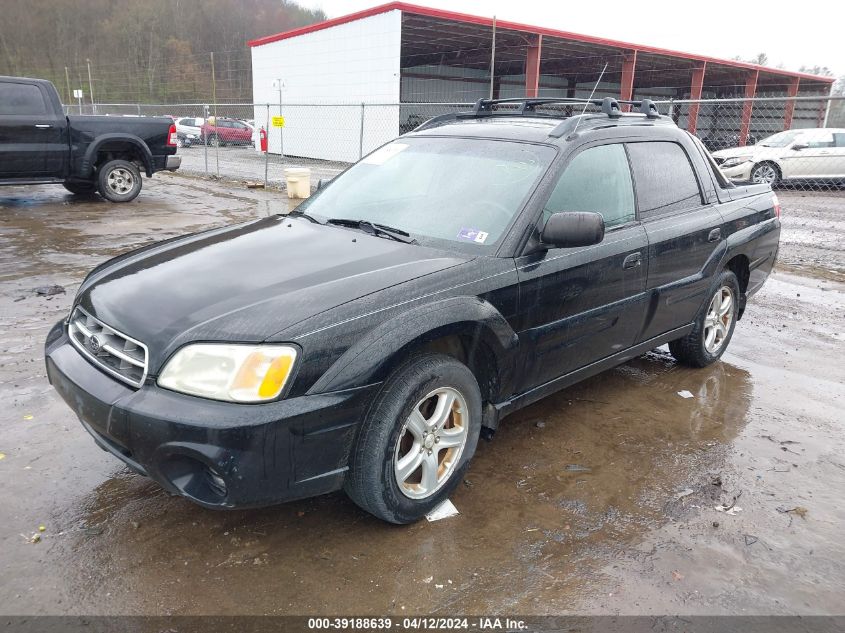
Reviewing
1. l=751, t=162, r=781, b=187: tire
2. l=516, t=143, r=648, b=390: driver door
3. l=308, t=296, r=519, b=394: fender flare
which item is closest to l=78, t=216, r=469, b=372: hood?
l=308, t=296, r=519, b=394: fender flare

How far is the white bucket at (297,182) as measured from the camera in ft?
42.2

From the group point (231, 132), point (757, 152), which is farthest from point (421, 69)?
point (757, 152)

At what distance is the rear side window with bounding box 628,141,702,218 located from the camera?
3844mm

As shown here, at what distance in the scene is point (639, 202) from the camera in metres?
3.79

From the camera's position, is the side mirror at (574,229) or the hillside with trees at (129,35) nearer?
the side mirror at (574,229)

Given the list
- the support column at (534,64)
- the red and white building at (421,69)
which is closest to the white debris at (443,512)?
the red and white building at (421,69)

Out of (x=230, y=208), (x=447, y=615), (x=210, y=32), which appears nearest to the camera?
(x=447, y=615)

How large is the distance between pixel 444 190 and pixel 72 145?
965cm

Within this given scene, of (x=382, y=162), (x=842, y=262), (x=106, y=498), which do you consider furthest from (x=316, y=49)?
(x=106, y=498)

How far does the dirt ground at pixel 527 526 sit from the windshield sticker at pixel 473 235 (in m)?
1.17

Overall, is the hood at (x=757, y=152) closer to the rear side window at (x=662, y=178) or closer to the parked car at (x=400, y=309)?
the parked car at (x=400, y=309)

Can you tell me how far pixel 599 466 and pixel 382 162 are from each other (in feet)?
7.13

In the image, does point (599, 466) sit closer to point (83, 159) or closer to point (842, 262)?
point (842, 262)

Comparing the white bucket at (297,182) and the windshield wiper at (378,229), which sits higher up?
the windshield wiper at (378,229)
